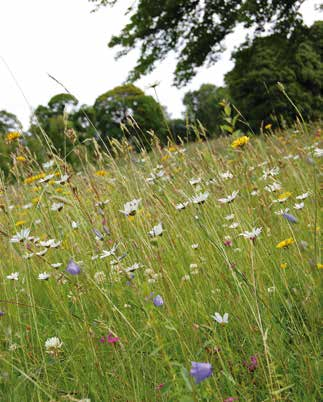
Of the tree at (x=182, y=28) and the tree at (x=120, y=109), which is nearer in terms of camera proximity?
the tree at (x=182, y=28)

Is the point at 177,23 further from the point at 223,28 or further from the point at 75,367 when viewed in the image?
the point at 75,367

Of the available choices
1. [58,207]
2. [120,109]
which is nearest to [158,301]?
[58,207]

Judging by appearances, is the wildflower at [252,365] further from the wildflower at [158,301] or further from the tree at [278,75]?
the tree at [278,75]

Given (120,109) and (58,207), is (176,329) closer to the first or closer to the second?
(58,207)

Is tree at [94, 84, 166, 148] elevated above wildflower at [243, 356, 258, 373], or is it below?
above

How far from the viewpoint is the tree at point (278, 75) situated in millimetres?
9484

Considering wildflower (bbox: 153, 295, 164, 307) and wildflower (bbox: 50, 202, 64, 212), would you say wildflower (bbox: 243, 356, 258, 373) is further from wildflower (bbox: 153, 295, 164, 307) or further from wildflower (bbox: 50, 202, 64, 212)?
wildflower (bbox: 50, 202, 64, 212)

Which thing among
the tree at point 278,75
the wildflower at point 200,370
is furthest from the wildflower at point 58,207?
the tree at point 278,75

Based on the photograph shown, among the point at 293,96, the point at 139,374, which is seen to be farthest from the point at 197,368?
the point at 293,96

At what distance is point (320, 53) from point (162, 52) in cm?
385

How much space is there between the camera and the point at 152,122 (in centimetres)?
2614

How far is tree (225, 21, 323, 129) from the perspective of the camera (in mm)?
9484

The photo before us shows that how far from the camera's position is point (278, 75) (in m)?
9.56

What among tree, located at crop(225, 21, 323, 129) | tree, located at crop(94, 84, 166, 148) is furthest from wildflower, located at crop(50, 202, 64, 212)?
tree, located at crop(94, 84, 166, 148)
